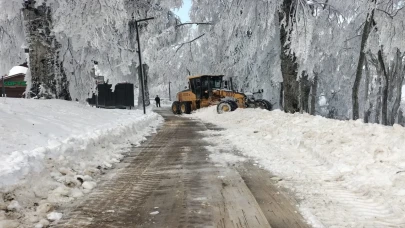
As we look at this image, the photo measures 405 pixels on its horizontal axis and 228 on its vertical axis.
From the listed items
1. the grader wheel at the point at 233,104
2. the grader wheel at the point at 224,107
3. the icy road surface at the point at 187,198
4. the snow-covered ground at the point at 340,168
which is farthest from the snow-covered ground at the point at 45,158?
the grader wheel at the point at 233,104

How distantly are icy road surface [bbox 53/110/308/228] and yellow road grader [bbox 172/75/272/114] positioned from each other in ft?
50.7

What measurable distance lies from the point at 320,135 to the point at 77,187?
5879 millimetres

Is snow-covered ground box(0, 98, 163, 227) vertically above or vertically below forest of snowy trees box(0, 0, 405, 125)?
below

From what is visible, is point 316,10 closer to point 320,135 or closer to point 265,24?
point 265,24

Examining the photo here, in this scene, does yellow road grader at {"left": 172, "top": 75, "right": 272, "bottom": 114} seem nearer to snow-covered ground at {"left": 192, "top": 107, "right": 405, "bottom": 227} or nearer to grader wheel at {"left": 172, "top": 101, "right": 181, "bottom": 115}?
grader wheel at {"left": 172, "top": 101, "right": 181, "bottom": 115}

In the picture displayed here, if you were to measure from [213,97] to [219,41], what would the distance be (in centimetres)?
424

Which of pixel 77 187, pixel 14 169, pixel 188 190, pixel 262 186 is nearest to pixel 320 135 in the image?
pixel 262 186

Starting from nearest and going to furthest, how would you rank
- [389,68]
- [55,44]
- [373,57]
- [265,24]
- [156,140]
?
[156,140]
[55,44]
[265,24]
[373,57]
[389,68]

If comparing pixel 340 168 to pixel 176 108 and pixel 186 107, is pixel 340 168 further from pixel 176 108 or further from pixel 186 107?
pixel 176 108

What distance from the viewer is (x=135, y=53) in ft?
89.6

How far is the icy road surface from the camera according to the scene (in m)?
3.96

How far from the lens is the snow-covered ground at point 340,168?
13.4 feet

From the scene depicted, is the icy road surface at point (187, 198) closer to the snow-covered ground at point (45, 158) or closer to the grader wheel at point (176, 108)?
the snow-covered ground at point (45, 158)

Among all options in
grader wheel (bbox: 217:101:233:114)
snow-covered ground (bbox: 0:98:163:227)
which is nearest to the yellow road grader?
grader wheel (bbox: 217:101:233:114)
